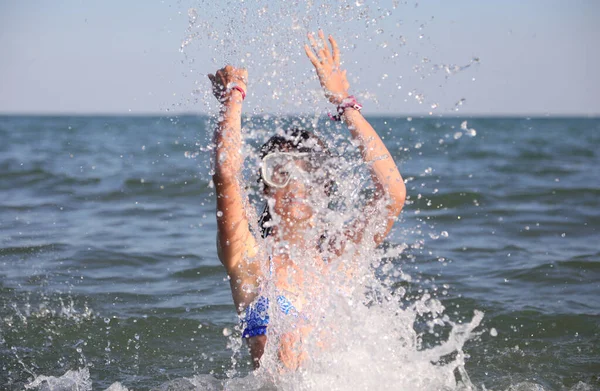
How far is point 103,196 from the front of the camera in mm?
11805

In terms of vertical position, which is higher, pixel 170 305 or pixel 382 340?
pixel 382 340

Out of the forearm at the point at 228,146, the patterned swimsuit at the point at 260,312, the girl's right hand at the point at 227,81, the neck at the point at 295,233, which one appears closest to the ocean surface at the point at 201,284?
the forearm at the point at 228,146

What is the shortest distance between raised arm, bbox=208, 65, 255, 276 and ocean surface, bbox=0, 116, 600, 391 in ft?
0.44

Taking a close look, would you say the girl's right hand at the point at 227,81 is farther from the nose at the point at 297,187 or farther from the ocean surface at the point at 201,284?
the nose at the point at 297,187

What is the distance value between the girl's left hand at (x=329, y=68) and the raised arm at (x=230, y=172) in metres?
0.35

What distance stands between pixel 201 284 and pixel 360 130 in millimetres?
3587

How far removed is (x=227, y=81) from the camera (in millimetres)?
2955

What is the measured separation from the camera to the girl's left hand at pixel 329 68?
3.14 m

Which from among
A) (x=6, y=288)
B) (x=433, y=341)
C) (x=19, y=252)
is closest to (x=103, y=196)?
(x=19, y=252)

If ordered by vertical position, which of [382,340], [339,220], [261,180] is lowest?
[382,340]

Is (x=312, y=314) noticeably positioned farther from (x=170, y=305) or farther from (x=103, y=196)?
(x=103, y=196)

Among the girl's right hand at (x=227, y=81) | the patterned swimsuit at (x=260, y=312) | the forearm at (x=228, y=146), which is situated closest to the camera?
the forearm at (x=228, y=146)

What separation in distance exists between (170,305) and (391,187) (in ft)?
10.0

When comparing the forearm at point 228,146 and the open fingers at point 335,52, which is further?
the open fingers at point 335,52
